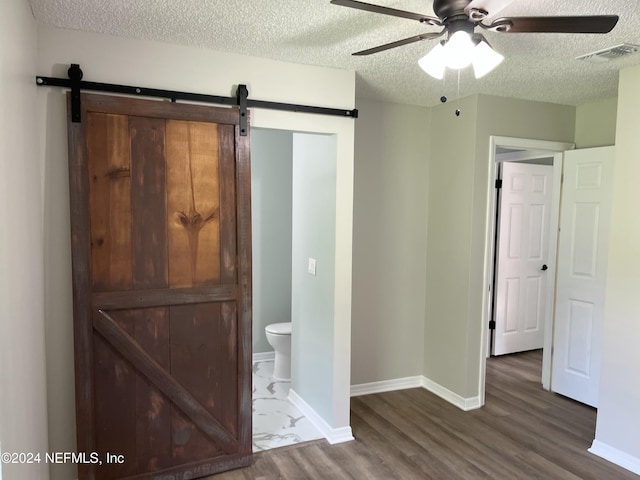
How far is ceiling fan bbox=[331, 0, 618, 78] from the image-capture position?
1518mm

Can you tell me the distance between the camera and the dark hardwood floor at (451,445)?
2.64 m

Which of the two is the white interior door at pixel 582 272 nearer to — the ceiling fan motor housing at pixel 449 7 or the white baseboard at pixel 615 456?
the white baseboard at pixel 615 456

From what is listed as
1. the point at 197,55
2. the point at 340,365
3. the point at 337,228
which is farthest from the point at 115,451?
the point at 197,55

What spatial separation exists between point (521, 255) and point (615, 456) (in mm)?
2419

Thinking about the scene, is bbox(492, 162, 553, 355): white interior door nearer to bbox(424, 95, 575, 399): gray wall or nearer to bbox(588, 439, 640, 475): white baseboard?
bbox(424, 95, 575, 399): gray wall

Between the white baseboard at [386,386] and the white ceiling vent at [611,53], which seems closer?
the white ceiling vent at [611,53]

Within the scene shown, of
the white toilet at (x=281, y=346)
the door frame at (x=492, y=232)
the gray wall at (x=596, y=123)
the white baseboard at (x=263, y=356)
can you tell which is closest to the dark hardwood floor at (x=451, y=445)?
the door frame at (x=492, y=232)

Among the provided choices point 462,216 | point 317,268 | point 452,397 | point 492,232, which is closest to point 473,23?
point 317,268

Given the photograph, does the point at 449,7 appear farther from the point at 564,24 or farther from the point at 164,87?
the point at 164,87

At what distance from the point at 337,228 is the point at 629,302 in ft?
6.02

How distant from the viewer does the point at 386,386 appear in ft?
12.7

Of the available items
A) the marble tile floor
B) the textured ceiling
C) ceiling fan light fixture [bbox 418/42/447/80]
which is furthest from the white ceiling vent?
the marble tile floor

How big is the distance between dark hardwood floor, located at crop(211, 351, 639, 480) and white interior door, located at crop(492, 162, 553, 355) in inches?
43.3

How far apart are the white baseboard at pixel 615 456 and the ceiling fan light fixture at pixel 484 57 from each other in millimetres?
2510
